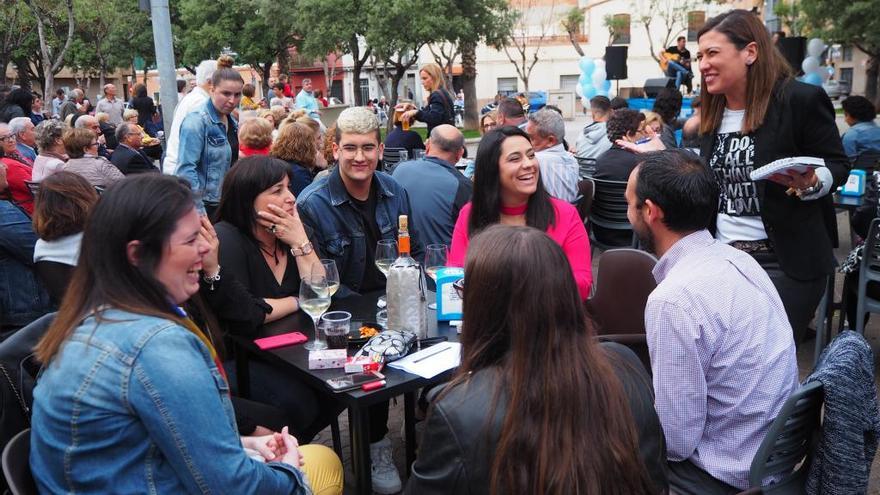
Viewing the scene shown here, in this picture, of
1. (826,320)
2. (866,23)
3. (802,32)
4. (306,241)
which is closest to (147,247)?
(306,241)

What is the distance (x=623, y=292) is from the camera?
3.28 metres

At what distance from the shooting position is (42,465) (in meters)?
1.76

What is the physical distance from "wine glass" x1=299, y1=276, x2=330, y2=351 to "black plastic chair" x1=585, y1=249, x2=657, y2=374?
122cm

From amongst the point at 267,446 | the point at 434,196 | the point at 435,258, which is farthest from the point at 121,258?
the point at 434,196

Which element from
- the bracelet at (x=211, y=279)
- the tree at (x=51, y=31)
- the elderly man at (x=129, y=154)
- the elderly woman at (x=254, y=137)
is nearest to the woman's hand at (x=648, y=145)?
the bracelet at (x=211, y=279)

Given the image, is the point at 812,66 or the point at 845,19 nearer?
the point at 812,66

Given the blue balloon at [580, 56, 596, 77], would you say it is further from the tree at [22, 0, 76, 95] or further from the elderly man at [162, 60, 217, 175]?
the tree at [22, 0, 76, 95]

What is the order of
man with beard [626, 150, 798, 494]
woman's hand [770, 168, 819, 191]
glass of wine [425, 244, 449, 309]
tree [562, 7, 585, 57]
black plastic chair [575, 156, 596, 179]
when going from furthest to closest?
1. tree [562, 7, 585, 57]
2. black plastic chair [575, 156, 596, 179]
3. glass of wine [425, 244, 449, 309]
4. woman's hand [770, 168, 819, 191]
5. man with beard [626, 150, 798, 494]

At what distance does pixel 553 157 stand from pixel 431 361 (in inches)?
138

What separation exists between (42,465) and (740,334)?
1.89m

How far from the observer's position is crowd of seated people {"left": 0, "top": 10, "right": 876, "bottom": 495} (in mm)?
1527

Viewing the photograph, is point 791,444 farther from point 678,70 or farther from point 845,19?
point 845,19

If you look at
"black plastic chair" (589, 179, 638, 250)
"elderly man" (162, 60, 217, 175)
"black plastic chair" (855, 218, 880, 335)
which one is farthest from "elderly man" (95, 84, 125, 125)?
"black plastic chair" (855, 218, 880, 335)

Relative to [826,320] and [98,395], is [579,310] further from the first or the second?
[826,320]
